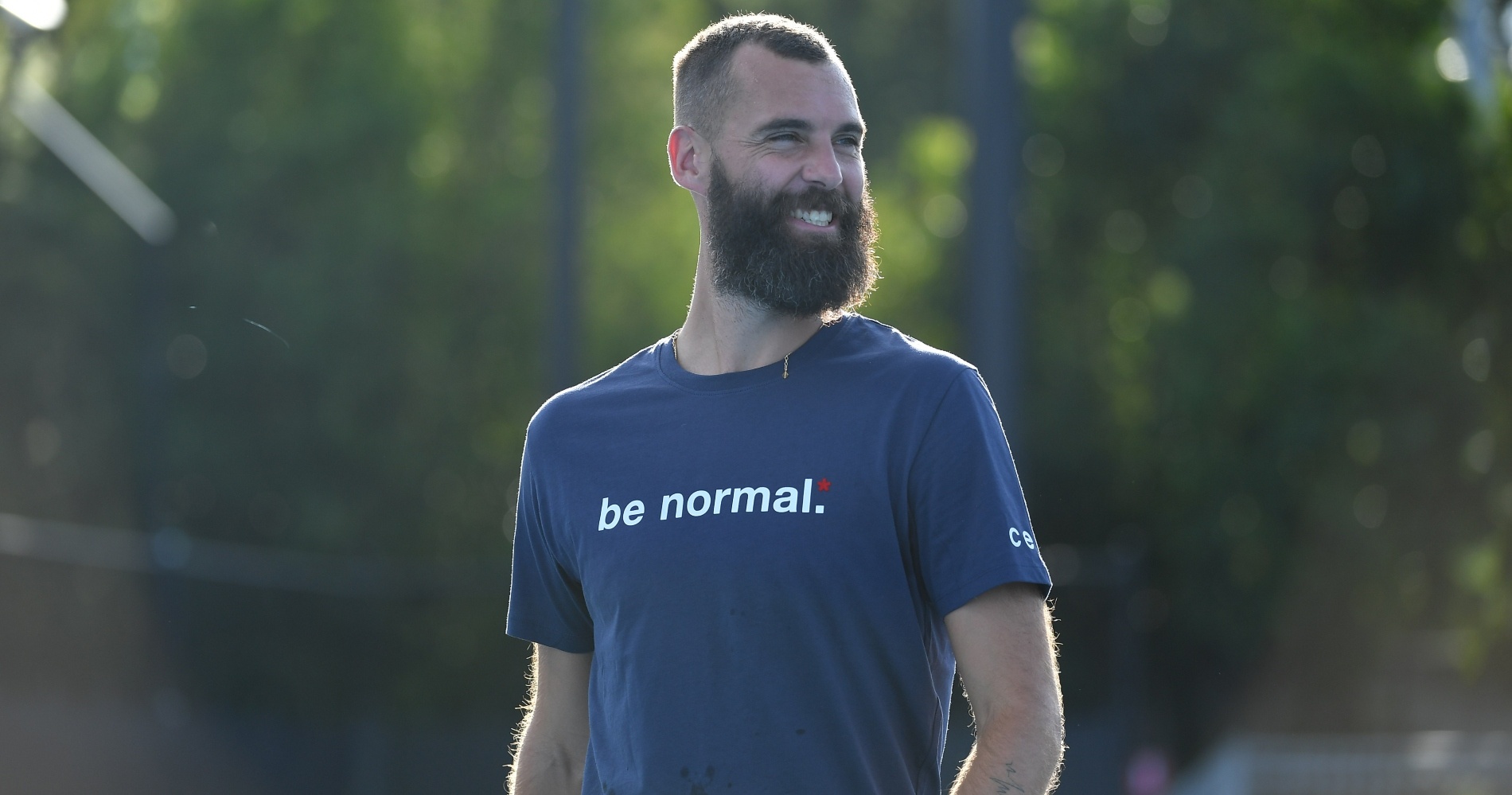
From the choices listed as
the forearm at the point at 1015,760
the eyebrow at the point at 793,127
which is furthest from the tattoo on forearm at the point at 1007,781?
the eyebrow at the point at 793,127

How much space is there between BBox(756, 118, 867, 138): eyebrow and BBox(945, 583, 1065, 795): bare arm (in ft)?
2.63

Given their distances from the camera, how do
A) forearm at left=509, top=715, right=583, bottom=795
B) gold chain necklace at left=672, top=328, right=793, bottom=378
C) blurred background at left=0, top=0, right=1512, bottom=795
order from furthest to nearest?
1. blurred background at left=0, top=0, right=1512, bottom=795
2. forearm at left=509, top=715, right=583, bottom=795
3. gold chain necklace at left=672, top=328, right=793, bottom=378

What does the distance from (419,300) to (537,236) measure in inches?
65.0

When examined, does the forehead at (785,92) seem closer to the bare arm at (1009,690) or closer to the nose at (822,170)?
the nose at (822,170)

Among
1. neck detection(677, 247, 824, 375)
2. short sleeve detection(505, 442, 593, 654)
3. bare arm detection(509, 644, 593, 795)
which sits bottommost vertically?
bare arm detection(509, 644, 593, 795)

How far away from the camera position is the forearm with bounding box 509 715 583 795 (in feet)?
9.61

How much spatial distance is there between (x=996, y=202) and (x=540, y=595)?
5.34 metres

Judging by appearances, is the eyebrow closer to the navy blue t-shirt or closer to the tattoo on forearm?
the navy blue t-shirt

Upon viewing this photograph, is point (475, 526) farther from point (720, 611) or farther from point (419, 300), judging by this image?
point (720, 611)

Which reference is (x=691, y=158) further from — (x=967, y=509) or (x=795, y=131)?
(x=967, y=509)

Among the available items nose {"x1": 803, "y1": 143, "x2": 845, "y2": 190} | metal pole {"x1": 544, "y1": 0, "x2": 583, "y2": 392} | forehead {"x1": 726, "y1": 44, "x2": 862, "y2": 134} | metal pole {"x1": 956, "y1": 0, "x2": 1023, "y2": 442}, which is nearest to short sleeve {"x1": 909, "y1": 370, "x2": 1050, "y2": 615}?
nose {"x1": 803, "y1": 143, "x2": 845, "y2": 190}

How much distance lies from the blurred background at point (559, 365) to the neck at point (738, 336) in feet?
22.4

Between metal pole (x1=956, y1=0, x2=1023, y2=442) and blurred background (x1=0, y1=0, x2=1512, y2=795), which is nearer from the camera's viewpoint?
metal pole (x1=956, y1=0, x2=1023, y2=442)

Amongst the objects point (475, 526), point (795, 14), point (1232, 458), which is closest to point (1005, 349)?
point (1232, 458)
